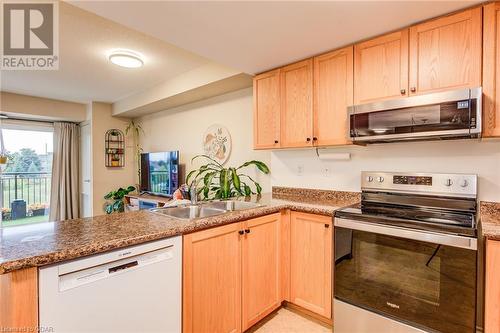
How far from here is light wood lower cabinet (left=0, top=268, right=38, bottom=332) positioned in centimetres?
93

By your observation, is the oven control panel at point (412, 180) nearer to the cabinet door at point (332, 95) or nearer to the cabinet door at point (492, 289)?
the cabinet door at point (332, 95)

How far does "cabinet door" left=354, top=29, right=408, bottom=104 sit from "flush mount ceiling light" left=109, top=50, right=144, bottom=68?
7.40ft

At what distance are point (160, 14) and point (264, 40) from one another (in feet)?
2.53

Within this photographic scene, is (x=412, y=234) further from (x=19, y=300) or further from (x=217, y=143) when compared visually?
(x=217, y=143)

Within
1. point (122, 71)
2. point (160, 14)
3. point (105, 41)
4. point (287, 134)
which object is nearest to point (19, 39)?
point (105, 41)

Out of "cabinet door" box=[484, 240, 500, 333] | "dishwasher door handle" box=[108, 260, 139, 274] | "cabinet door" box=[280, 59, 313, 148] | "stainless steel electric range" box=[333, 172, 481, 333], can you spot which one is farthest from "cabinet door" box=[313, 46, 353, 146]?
"dishwasher door handle" box=[108, 260, 139, 274]

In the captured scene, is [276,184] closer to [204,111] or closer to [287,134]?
[287,134]

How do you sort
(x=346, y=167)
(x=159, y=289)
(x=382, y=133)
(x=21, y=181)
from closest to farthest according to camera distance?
(x=159, y=289), (x=382, y=133), (x=346, y=167), (x=21, y=181)

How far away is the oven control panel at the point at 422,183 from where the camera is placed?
173 centimetres

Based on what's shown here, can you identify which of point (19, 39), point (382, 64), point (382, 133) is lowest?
point (382, 133)

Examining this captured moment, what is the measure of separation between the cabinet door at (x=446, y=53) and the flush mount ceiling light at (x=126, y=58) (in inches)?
103

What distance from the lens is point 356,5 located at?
1.58m

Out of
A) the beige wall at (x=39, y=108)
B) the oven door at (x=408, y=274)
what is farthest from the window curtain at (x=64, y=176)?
the oven door at (x=408, y=274)

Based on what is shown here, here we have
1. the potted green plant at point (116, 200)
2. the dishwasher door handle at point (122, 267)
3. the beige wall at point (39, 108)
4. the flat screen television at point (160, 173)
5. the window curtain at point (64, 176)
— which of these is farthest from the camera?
the window curtain at point (64, 176)
